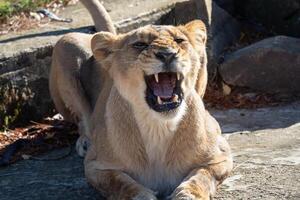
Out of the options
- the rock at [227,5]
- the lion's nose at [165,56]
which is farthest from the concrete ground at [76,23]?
the lion's nose at [165,56]

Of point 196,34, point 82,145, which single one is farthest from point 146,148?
point 82,145

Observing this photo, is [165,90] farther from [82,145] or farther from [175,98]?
[82,145]

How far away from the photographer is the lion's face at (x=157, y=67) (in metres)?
4.56

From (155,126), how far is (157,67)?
18.9 inches

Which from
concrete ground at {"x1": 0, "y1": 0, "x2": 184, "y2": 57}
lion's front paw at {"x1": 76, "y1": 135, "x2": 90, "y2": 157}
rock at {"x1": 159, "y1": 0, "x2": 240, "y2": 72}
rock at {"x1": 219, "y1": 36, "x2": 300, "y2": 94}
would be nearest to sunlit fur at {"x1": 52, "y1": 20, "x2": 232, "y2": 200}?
lion's front paw at {"x1": 76, "y1": 135, "x2": 90, "y2": 157}

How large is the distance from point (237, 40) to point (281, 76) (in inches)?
41.3

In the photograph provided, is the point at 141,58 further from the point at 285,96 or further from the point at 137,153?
the point at 285,96

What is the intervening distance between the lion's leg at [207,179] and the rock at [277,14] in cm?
382

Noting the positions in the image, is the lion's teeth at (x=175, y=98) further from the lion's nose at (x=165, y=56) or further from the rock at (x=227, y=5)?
the rock at (x=227, y=5)

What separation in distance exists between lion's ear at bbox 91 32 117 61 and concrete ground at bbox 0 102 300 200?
0.92 meters

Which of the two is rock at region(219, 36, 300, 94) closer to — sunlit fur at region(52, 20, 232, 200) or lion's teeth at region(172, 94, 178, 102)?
sunlit fur at region(52, 20, 232, 200)

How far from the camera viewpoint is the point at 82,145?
6.22 meters

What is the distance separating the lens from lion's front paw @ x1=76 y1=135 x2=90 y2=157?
618 cm

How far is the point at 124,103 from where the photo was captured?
494 cm
